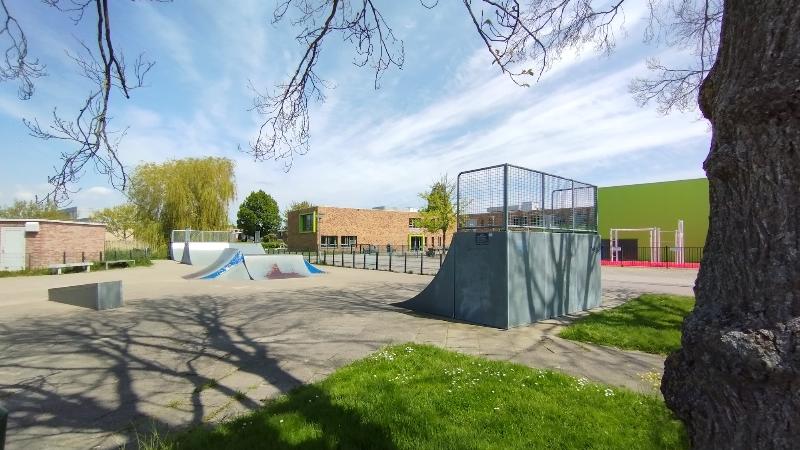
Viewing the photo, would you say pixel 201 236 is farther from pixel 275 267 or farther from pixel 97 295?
pixel 97 295

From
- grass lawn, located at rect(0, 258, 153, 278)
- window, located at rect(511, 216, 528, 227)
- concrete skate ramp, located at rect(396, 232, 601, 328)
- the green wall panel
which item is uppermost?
the green wall panel

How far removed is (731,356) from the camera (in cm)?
130

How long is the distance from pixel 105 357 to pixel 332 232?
45.5 meters

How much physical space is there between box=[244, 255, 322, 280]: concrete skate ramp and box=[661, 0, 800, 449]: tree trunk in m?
17.3

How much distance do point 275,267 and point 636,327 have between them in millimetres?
14406

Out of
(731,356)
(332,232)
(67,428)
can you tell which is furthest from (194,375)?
(332,232)

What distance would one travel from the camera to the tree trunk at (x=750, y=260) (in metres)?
1.25

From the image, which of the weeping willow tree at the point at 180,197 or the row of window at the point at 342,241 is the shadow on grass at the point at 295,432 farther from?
the row of window at the point at 342,241

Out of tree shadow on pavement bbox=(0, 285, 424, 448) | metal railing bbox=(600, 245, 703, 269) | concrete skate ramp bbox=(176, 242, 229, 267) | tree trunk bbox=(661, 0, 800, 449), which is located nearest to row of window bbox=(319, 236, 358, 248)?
concrete skate ramp bbox=(176, 242, 229, 267)

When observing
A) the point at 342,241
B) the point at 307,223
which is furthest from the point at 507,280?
the point at 307,223

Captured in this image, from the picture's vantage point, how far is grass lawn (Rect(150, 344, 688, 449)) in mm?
3117

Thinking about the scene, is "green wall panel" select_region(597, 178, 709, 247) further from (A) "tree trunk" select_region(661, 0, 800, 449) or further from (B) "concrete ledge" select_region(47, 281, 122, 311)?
(A) "tree trunk" select_region(661, 0, 800, 449)

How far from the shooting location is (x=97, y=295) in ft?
32.1

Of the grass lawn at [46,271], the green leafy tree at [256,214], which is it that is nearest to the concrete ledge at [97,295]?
the grass lawn at [46,271]
